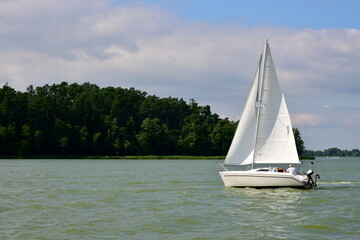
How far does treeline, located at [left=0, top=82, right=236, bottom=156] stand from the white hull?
4161 inches

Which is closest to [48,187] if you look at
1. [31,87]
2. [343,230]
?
[343,230]

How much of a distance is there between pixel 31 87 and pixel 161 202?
482ft

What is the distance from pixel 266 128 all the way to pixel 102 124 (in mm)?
127756

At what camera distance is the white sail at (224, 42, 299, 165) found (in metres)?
40.4

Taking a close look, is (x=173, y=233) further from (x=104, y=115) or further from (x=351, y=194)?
(x=104, y=115)

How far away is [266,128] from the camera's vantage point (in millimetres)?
40781

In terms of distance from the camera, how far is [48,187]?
4456 cm

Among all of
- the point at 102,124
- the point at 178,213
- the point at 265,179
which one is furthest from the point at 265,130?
the point at 102,124

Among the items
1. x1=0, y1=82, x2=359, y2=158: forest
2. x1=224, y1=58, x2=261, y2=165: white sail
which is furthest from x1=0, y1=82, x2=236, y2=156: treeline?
x1=224, y1=58, x2=261, y2=165: white sail

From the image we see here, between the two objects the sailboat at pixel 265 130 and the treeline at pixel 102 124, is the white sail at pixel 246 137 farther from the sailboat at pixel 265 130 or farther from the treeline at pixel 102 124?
the treeline at pixel 102 124

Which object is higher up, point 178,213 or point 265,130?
point 265,130

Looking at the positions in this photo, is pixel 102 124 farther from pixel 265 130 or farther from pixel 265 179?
pixel 265 179

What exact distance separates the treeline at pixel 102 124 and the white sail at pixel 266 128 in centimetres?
10471

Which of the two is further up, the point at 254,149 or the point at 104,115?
the point at 104,115
